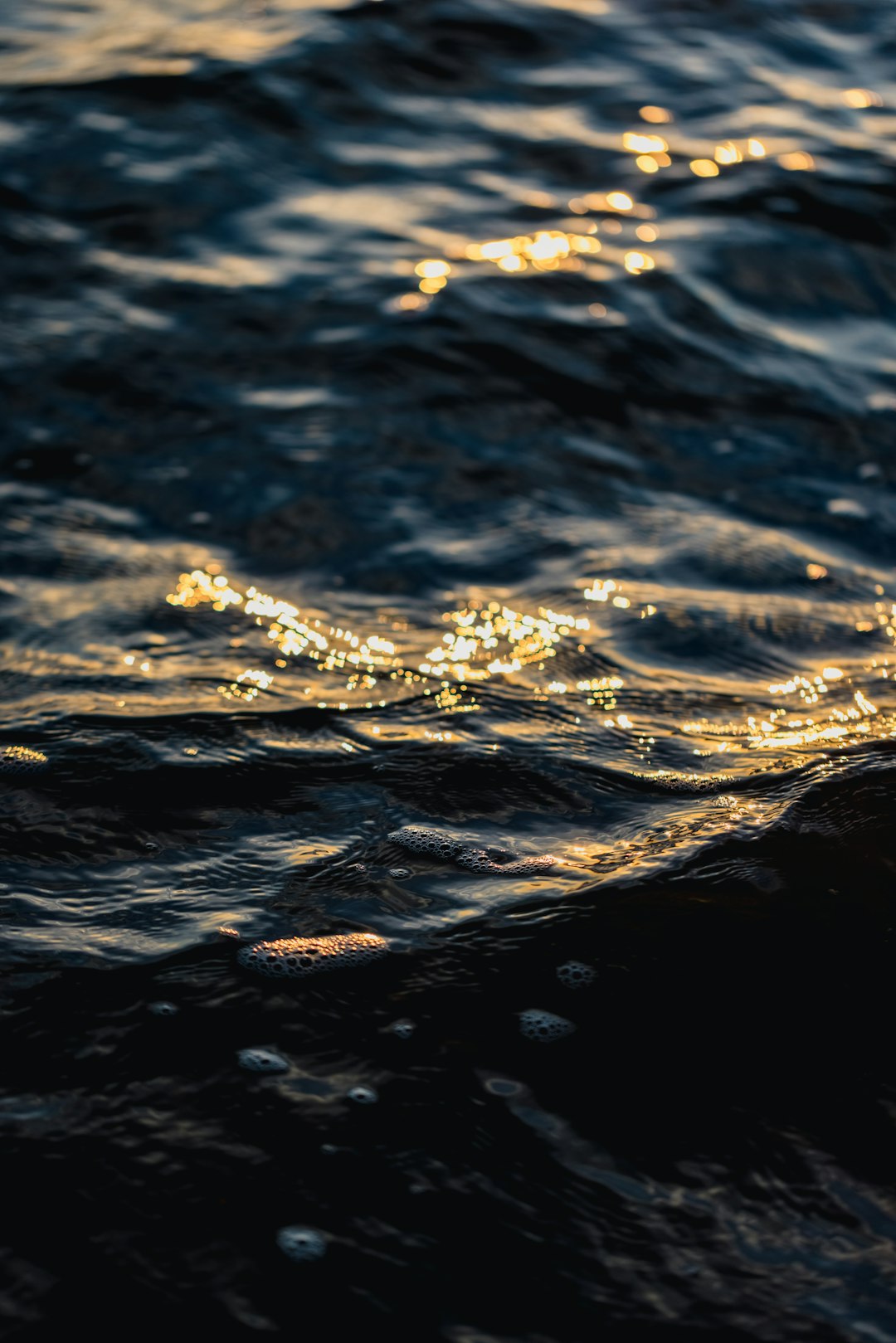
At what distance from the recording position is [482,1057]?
2.49 meters

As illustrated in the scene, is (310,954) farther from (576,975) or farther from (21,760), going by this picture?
(21,760)

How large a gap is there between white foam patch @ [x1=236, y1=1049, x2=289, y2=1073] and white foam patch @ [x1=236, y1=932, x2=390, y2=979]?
0.21 metres

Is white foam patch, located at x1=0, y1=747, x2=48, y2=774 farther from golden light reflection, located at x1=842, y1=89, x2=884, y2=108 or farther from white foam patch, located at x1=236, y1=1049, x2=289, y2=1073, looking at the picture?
golden light reflection, located at x1=842, y1=89, x2=884, y2=108

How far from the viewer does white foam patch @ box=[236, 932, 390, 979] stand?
2.69 m

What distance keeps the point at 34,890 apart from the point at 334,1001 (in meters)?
0.76

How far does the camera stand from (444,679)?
3811 mm

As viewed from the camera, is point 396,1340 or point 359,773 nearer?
point 396,1340

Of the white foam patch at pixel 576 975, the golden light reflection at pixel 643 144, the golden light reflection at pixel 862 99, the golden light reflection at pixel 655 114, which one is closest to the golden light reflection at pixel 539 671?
the white foam patch at pixel 576 975

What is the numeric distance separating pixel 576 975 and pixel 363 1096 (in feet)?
1.74

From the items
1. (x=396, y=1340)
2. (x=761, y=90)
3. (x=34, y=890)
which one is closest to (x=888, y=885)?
(x=396, y=1340)

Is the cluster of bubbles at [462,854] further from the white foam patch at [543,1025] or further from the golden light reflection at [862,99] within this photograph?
the golden light reflection at [862,99]

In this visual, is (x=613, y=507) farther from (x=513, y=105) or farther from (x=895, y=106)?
(x=895, y=106)

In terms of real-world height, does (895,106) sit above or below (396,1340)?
above

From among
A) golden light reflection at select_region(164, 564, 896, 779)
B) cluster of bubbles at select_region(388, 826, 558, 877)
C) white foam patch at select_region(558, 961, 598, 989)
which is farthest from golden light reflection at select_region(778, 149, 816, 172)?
white foam patch at select_region(558, 961, 598, 989)
